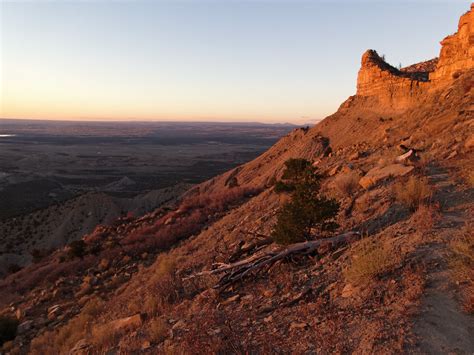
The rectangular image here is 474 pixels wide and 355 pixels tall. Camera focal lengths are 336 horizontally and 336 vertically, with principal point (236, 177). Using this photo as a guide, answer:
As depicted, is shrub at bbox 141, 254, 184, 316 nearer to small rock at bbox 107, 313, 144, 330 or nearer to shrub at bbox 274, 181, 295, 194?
small rock at bbox 107, 313, 144, 330

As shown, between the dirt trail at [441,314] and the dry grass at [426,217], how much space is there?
0.17 meters

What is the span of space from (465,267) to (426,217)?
200cm

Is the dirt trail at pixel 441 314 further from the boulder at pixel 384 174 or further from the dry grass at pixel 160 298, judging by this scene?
the dry grass at pixel 160 298

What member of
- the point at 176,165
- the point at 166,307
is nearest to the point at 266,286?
the point at 166,307

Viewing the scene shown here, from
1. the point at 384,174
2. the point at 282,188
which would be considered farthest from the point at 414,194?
the point at 282,188

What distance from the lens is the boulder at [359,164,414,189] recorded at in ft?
30.8

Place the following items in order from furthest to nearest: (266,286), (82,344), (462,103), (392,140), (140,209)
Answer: (140,209) → (392,140) → (462,103) → (82,344) → (266,286)

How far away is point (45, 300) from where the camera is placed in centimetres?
1194

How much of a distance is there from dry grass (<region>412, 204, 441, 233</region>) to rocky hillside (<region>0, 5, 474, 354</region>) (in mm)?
34

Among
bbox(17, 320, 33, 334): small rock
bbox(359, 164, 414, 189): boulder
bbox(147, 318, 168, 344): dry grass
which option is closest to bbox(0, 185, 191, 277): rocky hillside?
bbox(17, 320, 33, 334): small rock

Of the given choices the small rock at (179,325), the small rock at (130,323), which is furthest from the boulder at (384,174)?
the small rock at (130,323)

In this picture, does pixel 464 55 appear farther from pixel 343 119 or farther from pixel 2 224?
pixel 2 224

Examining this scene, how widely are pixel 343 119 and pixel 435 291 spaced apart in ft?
94.0

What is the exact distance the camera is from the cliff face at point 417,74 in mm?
17422
